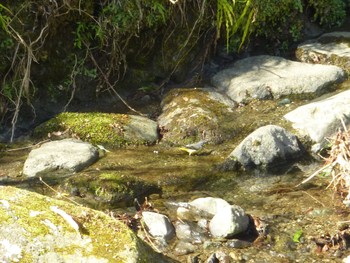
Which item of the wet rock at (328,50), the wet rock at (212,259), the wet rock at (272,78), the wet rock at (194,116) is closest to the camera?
the wet rock at (212,259)

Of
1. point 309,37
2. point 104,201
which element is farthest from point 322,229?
point 309,37

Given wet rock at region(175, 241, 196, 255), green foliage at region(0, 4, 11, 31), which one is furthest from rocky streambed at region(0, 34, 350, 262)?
green foliage at region(0, 4, 11, 31)

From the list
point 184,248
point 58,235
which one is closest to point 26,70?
point 184,248

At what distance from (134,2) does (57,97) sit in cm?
138

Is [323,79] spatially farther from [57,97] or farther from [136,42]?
[57,97]

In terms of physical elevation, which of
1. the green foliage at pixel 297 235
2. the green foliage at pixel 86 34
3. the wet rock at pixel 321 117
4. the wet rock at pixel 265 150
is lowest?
the green foliage at pixel 297 235

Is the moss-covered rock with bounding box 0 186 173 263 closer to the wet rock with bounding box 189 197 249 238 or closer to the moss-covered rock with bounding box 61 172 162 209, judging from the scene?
the wet rock with bounding box 189 197 249 238

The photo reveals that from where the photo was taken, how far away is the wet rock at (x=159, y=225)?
454cm

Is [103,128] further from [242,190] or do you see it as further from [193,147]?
[242,190]

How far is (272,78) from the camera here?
7.14 m

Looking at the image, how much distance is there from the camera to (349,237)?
4.45 meters

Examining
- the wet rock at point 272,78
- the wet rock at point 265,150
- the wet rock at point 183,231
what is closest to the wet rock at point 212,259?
the wet rock at point 183,231

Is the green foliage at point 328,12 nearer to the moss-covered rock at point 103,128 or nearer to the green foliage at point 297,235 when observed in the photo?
the moss-covered rock at point 103,128

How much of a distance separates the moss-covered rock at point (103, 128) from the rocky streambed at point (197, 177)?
0.01m
